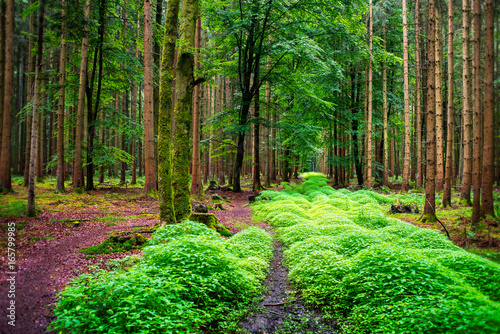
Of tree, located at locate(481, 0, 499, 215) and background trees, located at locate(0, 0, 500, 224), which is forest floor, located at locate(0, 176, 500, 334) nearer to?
tree, located at locate(481, 0, 499, 215)

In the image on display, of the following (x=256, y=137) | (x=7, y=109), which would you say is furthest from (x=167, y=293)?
(x=256, y=137)

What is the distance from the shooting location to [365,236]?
725 centimetres

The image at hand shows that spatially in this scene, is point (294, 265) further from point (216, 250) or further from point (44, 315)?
point (44, 315)

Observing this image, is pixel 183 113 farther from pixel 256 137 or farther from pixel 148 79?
pixel 256 137

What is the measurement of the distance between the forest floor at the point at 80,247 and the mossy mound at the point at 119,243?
10.8 inches

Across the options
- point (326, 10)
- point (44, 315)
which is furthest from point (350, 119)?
point (44, 315)

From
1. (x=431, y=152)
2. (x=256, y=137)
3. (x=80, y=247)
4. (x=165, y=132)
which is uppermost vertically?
(x=256, y=137)

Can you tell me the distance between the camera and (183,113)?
28.1 feet

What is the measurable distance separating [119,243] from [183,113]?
163 inches

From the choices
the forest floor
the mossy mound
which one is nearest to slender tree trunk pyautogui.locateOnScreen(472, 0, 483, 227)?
the forest floor

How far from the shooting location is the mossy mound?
6559mm

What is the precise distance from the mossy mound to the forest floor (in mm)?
274

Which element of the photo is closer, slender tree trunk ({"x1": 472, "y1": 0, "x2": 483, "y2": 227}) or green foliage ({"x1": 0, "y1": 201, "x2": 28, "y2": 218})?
green foliage ({"x1": 0, "y1": 201, "x2": 28, "y2": 218})

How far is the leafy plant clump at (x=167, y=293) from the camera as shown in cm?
341
